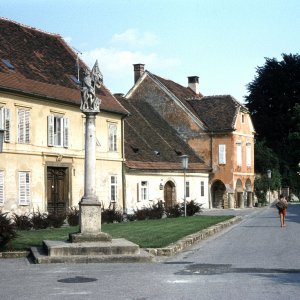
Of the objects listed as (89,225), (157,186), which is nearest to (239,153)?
(157,186)

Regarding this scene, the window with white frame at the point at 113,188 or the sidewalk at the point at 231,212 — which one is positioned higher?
the window with white frame at the point at 113,188

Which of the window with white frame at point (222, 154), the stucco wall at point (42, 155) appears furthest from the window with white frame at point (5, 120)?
the window with white frame at point (222, 154)

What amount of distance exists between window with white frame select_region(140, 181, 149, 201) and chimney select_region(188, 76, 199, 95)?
2357 centimetres

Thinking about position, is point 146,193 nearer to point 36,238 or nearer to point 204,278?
point 36,238

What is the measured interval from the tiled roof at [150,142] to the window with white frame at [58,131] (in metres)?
7.37

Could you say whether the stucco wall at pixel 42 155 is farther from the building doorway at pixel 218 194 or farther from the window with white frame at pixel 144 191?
the building doorway at pixel 218 194

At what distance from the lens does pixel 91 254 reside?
52.3 feet

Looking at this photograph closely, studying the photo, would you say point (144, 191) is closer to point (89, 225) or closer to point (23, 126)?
point (23, 126)

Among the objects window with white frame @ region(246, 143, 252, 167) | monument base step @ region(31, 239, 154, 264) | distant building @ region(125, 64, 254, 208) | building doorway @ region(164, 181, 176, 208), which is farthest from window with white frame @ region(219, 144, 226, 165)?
monument base step @ region(31, 239, 154, 264)

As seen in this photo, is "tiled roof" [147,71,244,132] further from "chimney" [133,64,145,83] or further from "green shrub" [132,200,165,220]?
"green shrub" [132,200,165,220]

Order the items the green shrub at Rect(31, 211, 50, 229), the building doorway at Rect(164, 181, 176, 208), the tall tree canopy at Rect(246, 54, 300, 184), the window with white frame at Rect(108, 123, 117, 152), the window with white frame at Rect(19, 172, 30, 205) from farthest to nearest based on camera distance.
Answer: the tall tree canopy at Rect(246, 54, 300, 184), the building doorway at Rect(164, 181, 176, 208), the window with white frame at Rect(108, 123, 117, 152), the window with white frame at Rect(19, 172, 30, 205), the green shrub at Rect(31, 211, 50, 229)

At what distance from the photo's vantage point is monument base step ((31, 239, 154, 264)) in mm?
15555

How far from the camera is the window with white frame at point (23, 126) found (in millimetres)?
31625

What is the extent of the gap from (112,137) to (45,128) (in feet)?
21.4
